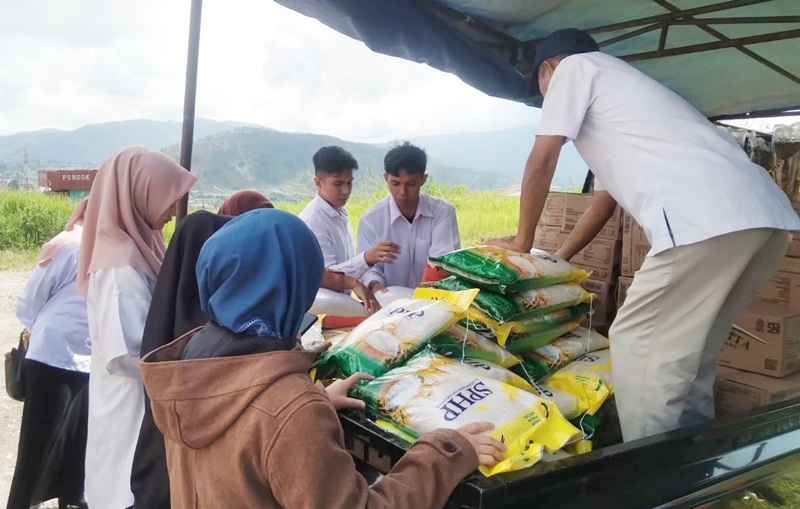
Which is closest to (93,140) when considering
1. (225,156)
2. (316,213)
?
(225,156)

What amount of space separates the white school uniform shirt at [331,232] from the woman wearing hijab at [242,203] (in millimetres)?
731

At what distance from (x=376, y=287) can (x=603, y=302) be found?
1.05 m

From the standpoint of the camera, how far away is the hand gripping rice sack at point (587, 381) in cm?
168

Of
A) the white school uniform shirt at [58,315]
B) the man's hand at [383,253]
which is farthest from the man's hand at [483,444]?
the white school uniform shirt at [58,315]

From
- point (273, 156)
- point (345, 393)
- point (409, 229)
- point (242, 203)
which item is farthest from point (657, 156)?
point (273, 156)

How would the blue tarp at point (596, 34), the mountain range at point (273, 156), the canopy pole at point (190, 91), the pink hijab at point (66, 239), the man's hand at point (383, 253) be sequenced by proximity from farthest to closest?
the mountain range at point (273, 156) → the man's hand at point (383, 253) → the blue tarp at point (596, 34) → the canopy pole at point (190, 91) → the pink hijab at point (66, 239)

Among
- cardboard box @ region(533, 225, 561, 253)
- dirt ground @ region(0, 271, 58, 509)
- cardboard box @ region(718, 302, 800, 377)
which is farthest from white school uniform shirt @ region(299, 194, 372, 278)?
dirt ground @ region(0, 271, 58, 509)

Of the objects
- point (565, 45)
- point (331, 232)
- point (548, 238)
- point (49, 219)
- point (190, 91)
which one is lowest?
point (49, 219)

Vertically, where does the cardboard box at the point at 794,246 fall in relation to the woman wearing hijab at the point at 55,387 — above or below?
above

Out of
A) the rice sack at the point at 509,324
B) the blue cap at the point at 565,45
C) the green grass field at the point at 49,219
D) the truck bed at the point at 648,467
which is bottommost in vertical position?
the green grass field at the point at 49,219

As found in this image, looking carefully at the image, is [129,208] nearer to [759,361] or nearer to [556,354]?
[556,354]

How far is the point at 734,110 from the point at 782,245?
298cm

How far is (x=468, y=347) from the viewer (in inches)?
65.2

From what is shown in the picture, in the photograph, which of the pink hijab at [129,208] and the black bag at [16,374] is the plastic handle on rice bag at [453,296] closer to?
the pink hijab at [129,208]
